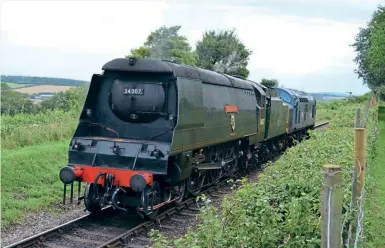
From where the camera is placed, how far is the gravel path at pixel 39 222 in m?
8.10

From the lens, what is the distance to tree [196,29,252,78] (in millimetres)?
43688

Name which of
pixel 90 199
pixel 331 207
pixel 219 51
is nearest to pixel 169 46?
pixel 219 51

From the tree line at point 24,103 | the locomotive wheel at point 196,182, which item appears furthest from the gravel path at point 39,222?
the tree line at point 24,103

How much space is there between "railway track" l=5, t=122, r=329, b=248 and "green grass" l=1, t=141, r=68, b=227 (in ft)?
4.22

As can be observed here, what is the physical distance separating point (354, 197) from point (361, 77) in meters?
65.3

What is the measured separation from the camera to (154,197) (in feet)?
29.0

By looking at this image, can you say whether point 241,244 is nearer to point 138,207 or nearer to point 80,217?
point 138,207

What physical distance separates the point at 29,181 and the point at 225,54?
35.0 m

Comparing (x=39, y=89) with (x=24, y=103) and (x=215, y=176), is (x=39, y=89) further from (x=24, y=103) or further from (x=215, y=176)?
(x=215, y=176)

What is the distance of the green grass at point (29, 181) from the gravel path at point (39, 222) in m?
0.20

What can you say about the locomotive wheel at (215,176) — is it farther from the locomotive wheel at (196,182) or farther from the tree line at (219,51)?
A: the tree line at (219,51)

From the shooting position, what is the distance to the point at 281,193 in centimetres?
586

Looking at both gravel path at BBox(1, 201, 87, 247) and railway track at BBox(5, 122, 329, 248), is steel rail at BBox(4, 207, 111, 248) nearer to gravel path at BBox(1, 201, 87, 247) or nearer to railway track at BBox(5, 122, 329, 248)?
railway track at BBox(5, 122, 329, 248)

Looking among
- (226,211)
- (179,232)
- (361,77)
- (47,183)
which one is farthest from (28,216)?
(361,77)
